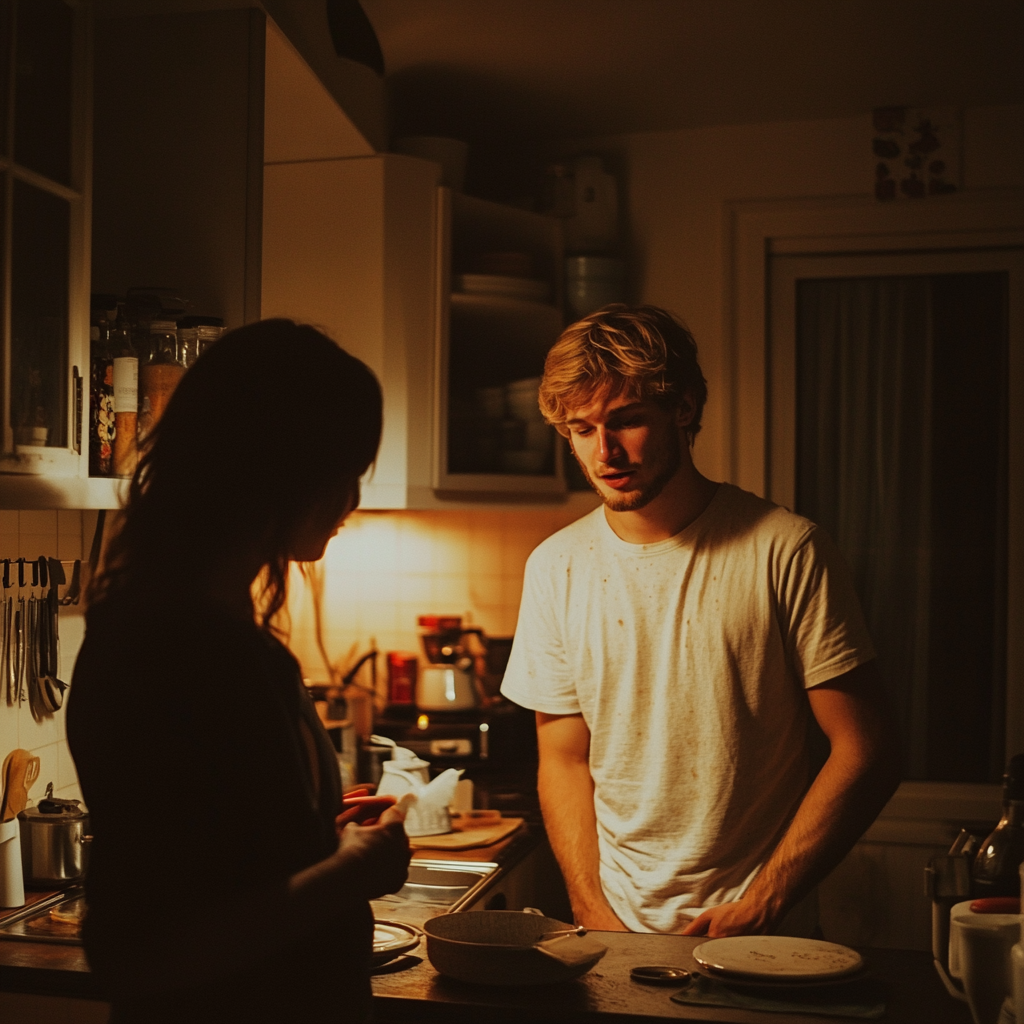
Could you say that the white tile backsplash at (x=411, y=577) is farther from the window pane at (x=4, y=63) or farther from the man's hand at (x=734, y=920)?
the window pane at (x=4, y=63)

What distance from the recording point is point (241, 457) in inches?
43.2

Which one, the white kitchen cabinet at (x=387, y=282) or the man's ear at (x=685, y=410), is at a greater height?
the white kitchen cabinet at (x=387, y=282)

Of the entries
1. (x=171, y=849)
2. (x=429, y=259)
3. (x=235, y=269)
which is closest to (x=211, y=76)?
(x=235, y=269)

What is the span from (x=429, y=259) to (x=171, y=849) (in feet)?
6.47

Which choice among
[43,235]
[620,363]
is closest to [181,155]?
[43,235]

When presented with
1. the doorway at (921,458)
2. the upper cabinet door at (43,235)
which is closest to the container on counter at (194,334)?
the upper cabinet door at (43,235)


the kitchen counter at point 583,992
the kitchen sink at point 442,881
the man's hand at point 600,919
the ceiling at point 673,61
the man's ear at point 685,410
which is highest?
the ceiling at point 673,61

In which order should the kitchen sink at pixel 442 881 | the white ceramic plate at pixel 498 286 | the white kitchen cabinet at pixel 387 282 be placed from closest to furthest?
the kitchen sink at pixel 442 881, the white kitchen cabinet at pixel 387 282, the white ceramic plate at pixel 498 286

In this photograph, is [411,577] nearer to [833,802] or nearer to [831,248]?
[831,248]

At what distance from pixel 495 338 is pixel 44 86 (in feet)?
5.21

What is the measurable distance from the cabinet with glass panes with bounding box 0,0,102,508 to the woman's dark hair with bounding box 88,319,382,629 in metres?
0.42

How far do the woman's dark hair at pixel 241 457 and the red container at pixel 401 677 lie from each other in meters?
2.08

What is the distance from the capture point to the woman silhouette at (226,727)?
38.9 inches

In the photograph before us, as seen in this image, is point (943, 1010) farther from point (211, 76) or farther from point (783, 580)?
point (211, 76)
